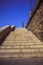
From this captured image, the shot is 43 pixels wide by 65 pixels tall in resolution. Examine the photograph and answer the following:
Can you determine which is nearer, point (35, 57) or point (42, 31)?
point (35, 57)

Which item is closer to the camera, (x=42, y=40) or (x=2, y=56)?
(x=2, y=56)

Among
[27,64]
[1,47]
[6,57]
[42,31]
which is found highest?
[42,31]

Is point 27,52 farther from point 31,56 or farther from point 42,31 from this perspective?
point 42,31

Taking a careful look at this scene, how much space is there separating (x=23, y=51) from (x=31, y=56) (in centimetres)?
61

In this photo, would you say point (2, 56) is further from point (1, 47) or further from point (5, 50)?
point (1, 47)

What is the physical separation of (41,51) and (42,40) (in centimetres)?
194

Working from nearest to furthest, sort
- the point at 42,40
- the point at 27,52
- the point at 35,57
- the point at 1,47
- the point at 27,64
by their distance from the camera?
the point at 27,64, the point at 35,57, the point at 27,52, the point at 1,47, the point at 42,40

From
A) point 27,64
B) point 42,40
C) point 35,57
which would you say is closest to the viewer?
→ point 27,64

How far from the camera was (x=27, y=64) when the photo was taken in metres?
4.98

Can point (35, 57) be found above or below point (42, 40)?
below

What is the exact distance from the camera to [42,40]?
8508 millimetres

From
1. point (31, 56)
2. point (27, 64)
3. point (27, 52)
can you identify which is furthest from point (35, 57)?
point (27, 64)

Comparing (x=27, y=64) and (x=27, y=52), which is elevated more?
(x=27, y=52)

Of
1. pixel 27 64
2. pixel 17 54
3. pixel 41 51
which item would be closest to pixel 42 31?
pixel 41 51
